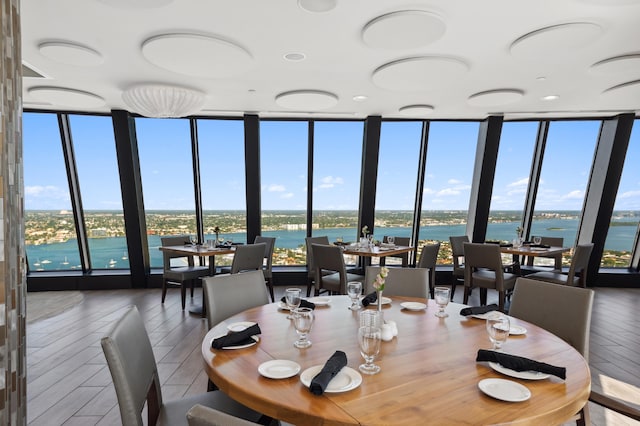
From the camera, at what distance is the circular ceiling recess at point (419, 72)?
10.7ft

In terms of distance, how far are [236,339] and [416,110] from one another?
466 centimetres

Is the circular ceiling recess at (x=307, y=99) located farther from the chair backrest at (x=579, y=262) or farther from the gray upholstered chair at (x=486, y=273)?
the chair backrest at (x=579, y=262)

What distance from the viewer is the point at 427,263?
4.62 meters

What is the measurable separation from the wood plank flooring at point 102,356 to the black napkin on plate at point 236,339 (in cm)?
141

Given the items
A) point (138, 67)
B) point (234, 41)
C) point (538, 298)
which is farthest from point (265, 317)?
point (138, 67)

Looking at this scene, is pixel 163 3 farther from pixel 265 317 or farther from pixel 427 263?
pixel 427 263

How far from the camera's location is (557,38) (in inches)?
108

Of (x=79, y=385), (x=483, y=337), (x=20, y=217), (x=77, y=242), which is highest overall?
(x=20, y=217)

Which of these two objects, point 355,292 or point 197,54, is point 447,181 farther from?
point 355,292

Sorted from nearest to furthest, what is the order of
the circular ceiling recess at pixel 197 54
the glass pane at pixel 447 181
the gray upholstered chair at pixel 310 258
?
1. the circular ceiling recess at pixel 197 54
2. the gray upholstered chair at pixel 310 258
3. the glass pane at pixel 447 181

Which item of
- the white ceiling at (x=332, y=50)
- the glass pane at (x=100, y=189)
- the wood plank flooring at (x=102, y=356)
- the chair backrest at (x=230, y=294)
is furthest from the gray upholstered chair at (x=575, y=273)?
the glass pane at (x=100, y=189)

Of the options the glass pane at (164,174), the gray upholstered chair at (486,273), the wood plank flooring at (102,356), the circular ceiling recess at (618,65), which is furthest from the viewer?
the glass pane at (164,174)

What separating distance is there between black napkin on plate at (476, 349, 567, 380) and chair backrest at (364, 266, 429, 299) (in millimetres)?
1261

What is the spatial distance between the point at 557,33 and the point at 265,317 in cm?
297
